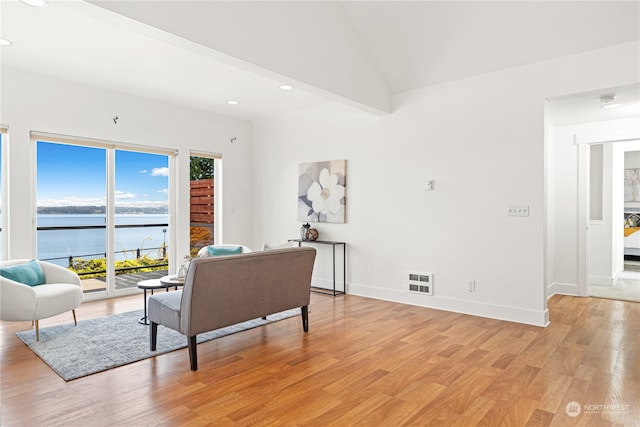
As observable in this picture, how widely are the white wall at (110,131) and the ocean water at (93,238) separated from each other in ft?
0.74

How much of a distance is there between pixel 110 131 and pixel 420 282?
178 inches

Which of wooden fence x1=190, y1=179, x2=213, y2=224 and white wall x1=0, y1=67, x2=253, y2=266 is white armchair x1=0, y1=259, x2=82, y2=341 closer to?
white wall x1=0, y1=67, x2=253, y2=266

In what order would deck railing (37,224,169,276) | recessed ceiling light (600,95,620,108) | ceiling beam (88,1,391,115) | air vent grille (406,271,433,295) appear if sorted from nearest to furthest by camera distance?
ceiling beam (88,1,391,115), recessed ceiling light (600,95,620,108), air vent grille (406,271,433,295), deck railing (37,224,169,276)

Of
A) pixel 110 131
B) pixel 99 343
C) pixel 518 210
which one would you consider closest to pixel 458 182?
pixel 518 210

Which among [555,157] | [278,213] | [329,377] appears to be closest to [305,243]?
[278,213]

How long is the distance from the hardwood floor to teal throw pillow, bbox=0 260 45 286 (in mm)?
519

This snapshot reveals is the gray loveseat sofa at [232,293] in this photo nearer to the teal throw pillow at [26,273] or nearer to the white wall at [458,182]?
the teal throw pillow at [26,273]

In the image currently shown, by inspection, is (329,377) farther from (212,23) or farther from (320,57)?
(320,57)

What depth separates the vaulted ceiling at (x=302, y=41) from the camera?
3.04 metres

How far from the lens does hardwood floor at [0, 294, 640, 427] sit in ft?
7.39

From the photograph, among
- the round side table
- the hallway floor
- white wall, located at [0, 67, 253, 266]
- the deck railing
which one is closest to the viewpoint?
the round side table

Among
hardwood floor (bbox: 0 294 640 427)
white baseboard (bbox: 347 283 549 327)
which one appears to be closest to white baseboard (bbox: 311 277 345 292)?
white baseboard (bbox: 347 283 549 327)

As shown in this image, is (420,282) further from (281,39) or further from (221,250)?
(281,39)

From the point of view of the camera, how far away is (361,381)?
2.71m
